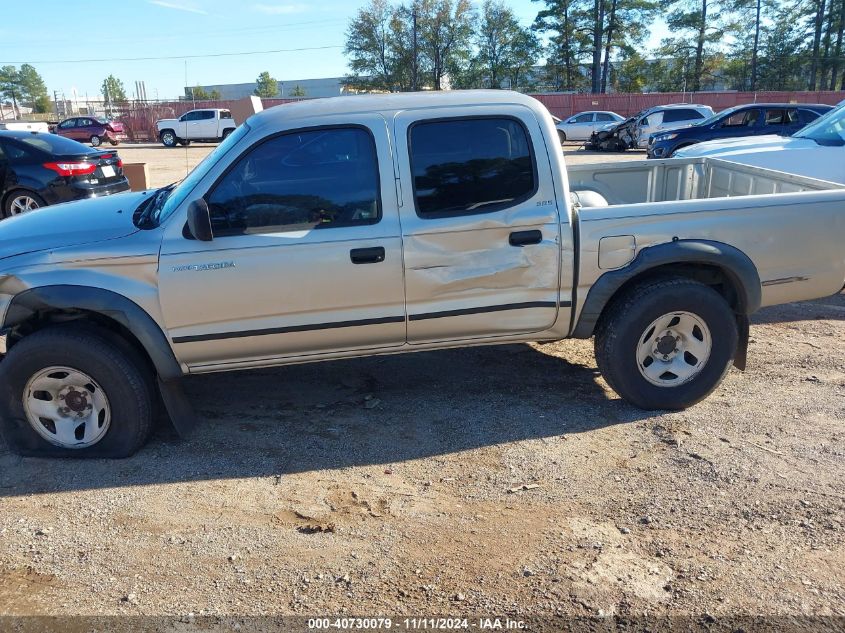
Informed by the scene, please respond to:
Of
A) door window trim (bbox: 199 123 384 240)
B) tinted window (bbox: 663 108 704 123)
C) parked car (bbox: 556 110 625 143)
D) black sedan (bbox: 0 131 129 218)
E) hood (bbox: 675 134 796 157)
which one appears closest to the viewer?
door window trim (bbox: 199 123 384 240)

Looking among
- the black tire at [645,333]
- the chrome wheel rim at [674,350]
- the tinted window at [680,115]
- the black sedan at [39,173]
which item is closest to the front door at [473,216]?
the black tire at [645,333]

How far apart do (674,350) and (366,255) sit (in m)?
2.07

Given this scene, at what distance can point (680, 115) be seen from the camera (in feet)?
80.4

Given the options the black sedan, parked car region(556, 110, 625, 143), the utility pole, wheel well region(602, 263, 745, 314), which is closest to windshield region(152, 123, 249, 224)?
wheel well region(602, 263, 745, 314)

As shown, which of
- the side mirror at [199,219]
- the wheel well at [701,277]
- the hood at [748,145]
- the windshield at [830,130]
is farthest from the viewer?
the hood at [748,145]

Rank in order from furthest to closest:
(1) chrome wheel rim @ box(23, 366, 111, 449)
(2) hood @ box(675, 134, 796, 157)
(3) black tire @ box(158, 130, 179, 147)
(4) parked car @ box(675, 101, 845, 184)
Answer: (3) black tire @ box(158, 130, 179, 147) → (2) hood @ box(675, 134, 796, 157) → (4) parked car @ box(675, 101, 845, 184) → (1) chrome wheel rim @ box(23, 366, 111, 449)

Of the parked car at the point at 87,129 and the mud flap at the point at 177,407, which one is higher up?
A: the parked car at the point at 87,129

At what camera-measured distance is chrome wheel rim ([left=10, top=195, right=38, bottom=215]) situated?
10.3 m

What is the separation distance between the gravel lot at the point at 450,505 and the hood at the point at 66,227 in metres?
1.25

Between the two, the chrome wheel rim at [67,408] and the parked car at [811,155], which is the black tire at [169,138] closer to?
the parked car at [811,155]

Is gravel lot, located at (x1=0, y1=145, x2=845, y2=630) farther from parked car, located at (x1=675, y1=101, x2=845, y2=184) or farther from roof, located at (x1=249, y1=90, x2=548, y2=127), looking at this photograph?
parked car, located at (x1=675, y1=101, x2=845, y2=184)

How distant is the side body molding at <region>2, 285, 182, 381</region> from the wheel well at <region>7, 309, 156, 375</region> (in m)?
0.09

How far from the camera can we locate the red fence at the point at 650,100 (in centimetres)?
3919

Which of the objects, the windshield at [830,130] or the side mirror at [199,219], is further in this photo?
the windshield at [830,130]
